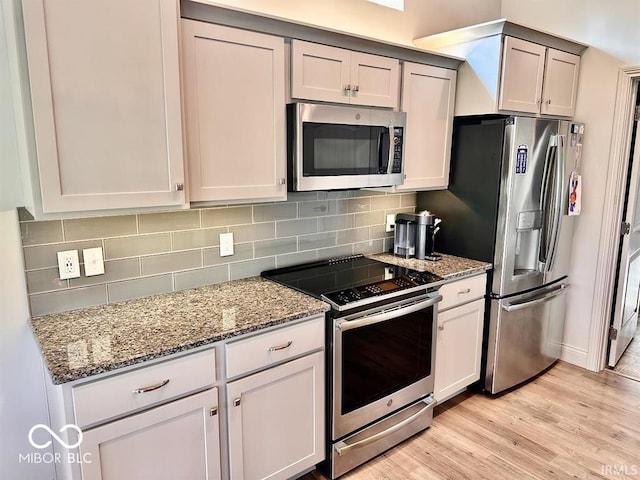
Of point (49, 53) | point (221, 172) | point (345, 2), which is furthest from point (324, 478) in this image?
point (345, 2)

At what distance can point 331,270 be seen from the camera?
8.51 ft

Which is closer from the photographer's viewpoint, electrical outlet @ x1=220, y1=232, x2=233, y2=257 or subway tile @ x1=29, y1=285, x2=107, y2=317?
subway tile @ x1=29, y1=285, x2=107, y2=317

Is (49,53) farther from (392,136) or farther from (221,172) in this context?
(392,136)

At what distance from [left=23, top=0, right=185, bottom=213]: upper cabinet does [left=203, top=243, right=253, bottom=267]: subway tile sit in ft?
1.79

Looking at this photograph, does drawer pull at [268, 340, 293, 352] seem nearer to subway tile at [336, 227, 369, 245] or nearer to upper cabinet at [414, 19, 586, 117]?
subway tile at [336, 227, 369, 245]

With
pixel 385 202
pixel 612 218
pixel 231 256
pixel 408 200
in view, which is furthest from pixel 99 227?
pixel 612 218

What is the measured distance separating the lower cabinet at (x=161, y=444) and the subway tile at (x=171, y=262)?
27.7 inches

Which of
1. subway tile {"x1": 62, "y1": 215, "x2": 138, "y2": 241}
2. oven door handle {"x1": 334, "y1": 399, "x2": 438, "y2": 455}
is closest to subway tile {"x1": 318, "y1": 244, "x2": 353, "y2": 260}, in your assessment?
oven door handle {"x1": 334, "y1": 399, "x2": 438, "y2": 455}

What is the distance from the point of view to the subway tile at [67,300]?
1.83m

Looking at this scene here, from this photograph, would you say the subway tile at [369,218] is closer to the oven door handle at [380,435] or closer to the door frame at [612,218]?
the oven door handle at [380,435]

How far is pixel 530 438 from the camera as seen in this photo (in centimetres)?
253

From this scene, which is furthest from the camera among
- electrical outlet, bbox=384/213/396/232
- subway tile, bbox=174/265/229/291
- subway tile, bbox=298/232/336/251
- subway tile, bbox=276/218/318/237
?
electrical outlet, bbox=384/213/396/232

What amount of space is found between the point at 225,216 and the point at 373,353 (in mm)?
1036

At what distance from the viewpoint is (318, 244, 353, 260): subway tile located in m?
2.75
